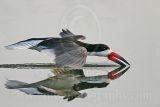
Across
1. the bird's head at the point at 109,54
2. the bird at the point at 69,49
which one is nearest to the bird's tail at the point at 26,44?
the bird at the point at 69,49

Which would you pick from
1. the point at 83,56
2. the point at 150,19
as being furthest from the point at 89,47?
the point at 150,19

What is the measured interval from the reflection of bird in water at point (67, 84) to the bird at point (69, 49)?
6 centimetres

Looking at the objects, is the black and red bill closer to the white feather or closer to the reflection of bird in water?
the reflection of bird in water

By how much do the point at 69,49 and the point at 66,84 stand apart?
22cm

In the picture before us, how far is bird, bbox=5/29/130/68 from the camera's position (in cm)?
256

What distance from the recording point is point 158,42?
2.68 metres

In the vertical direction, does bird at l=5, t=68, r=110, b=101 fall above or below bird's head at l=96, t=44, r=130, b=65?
below

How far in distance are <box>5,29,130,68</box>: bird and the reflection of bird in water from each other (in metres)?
0.06

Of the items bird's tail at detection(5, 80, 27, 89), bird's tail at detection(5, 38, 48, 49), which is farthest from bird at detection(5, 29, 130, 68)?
bird's tail at detection(5, 80, 27, 89)

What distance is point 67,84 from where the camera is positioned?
2592mm

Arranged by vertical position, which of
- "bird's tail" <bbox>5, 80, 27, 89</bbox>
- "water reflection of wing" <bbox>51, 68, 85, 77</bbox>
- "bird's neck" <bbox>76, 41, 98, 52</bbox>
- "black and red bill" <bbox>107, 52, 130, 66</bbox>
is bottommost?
"bird's tail" <bbox>5, 80, 27, 89</bbox>


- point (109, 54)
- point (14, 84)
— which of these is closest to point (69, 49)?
point (109, 54)

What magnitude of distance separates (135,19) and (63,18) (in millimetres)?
464

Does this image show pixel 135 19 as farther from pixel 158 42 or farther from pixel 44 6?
pixel 44 6
